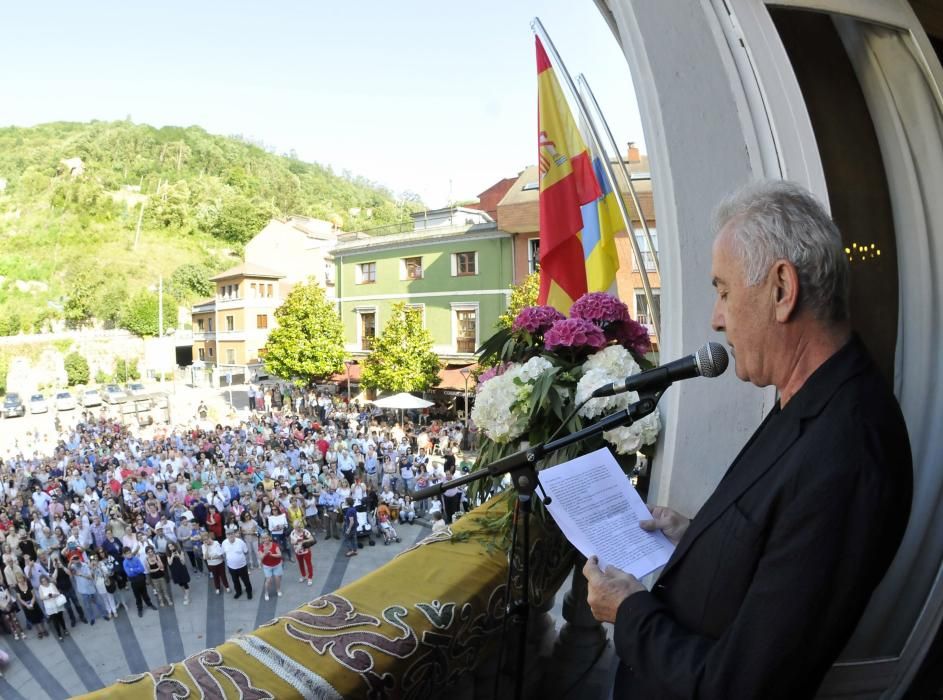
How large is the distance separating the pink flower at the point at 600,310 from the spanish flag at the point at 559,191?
4.72 feet

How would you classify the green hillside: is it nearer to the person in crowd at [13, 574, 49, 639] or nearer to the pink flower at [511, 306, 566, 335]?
the person in crowd at [13, 574, 49, 639]

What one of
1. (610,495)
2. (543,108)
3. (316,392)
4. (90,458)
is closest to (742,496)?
(610,495)

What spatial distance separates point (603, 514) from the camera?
1.49 metres

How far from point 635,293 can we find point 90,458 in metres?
16.1

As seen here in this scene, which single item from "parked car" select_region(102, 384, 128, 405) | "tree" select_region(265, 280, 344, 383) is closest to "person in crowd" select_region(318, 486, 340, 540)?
"tree" select_region(265, 280, 344, 383)

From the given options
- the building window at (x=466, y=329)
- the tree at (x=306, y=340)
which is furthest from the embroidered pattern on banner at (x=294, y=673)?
the tree at (x=306, y=340)

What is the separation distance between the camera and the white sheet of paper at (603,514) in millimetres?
1386

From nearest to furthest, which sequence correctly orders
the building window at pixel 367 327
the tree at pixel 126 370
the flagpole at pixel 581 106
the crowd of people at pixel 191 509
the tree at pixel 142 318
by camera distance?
the flagpole at pixel 581 106 < the crowd of people at pixel 191 509 < the building window at pixel 367 327 < the tree at pixel 126 370 < the tree at pixel 142 318

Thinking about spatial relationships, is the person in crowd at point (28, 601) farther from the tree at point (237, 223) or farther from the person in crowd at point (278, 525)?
the tree at point (237, 223)

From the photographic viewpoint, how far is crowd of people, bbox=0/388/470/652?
870 cm

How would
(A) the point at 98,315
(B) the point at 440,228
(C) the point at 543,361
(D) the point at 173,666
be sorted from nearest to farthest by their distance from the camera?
(D) the point at 173,666 → (C) the point at 543,361 → (B) the point at 440,228 → (A) the point at 98,315

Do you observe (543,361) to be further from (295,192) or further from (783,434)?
(295,192)

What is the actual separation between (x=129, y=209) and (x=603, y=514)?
83741mm

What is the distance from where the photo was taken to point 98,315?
153ft
